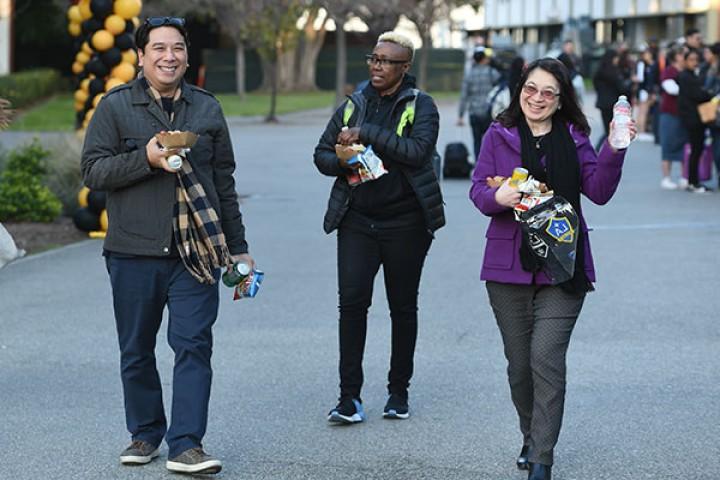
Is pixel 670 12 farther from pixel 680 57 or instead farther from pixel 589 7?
pixel 680 57

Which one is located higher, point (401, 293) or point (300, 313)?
point (401, 293)

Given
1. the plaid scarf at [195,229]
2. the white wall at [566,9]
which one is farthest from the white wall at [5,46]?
the plaid scarf at [195,229]

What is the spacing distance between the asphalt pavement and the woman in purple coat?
18.6 inches

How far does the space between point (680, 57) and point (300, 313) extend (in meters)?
9.49

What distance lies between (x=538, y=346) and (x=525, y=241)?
414mm

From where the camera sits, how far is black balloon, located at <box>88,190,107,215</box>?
14016 millimetres

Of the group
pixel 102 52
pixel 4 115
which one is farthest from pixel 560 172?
pixel 102 52

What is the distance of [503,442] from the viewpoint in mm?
6582

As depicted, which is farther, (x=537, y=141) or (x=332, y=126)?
(x=332, y=126)

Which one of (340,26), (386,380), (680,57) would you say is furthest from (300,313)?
(340,26)

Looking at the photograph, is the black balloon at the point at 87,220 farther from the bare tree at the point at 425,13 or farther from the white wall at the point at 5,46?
the bare tree at the point at 425,13

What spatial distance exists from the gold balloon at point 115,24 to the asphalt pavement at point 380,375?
82.6 inches

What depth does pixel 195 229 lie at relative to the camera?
589cm

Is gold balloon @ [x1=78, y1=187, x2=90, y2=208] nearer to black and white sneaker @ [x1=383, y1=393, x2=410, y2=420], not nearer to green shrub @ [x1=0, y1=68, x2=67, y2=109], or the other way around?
black and white sneaker @ [x1=383, y1=393, x2=410, y2=420]
